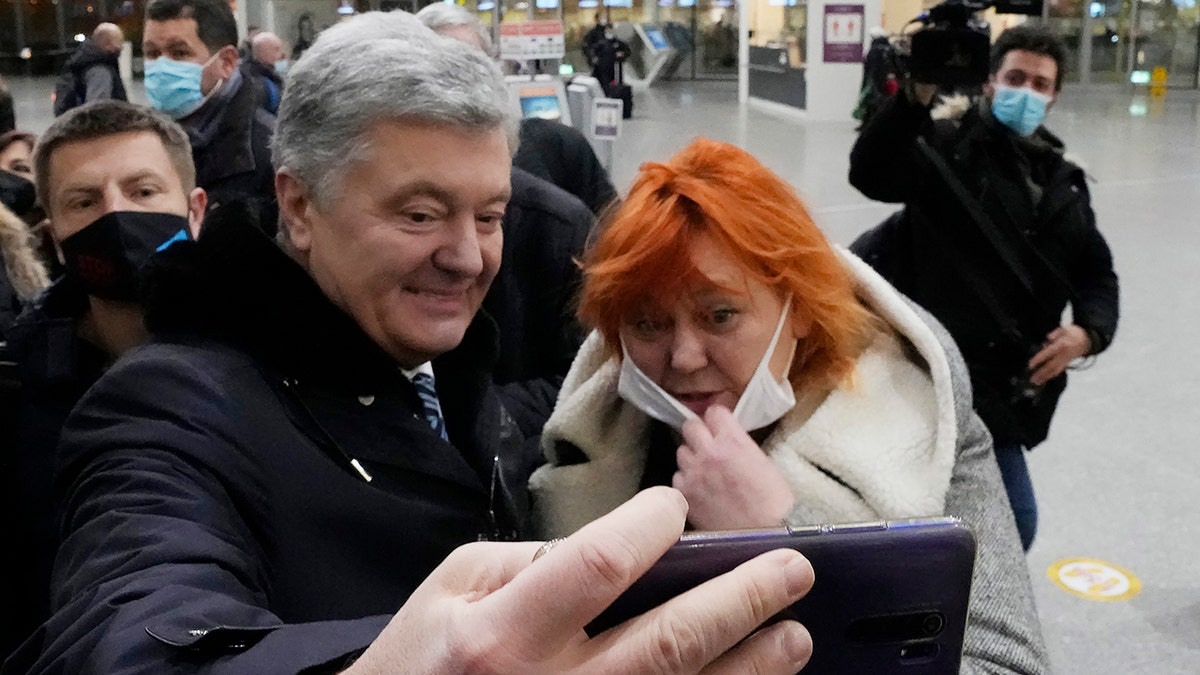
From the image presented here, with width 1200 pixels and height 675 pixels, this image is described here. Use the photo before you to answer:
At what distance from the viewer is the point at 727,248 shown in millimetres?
1324

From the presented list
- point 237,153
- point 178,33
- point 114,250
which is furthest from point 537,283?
point 178,33

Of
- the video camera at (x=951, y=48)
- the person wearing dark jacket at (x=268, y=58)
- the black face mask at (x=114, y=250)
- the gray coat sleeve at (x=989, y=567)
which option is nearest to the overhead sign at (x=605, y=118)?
the person wearing dark jacket at (x=268, y=58)

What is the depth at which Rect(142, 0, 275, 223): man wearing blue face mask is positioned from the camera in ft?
10.7

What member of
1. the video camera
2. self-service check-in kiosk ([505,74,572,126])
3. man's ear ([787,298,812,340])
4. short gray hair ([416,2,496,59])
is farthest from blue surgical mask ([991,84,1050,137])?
self-service check-in kiosk ([505,74,572,126])

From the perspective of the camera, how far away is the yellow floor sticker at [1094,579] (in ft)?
10.7

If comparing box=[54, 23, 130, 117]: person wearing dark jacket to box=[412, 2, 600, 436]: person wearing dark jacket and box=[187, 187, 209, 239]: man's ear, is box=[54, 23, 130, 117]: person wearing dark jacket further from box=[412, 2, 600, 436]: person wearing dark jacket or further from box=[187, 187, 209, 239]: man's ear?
box=[412, 2, 600, 436]: person wearing dark jacket

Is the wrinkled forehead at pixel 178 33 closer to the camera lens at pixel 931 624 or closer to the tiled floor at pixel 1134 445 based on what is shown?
the tiled floor at pixel 1134 445

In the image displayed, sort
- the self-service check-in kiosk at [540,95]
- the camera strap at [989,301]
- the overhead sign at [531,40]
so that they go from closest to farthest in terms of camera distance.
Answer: the camera strap at [989,301]
the self-service check-in kiosk at [540,95]
the overhead sign at [531,40]

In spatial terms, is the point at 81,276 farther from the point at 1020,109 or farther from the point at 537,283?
the point at 1020,109

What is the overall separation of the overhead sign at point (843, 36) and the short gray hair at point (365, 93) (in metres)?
15.4

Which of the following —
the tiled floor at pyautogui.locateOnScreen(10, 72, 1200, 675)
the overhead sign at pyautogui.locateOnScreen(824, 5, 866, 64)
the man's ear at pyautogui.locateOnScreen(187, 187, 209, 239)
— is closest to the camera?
the man's ear at pyautogui.locateOnScreen(187, 187, 209, 239)

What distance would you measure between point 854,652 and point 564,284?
5.26ft

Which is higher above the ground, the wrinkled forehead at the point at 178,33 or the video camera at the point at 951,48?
the wrinkled forehead at the point at 178,33

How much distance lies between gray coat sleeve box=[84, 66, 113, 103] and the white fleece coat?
21.5 feet
